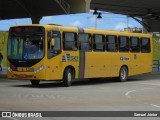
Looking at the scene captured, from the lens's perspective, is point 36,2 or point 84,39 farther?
point 36,2

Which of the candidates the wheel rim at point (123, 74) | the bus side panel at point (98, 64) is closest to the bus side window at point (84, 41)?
the bus side panel at point (98, 64)

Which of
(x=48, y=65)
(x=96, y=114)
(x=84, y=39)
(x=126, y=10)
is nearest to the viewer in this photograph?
(x=96, y=114)

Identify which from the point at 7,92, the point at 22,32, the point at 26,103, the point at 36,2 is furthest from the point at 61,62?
the point at 36,2

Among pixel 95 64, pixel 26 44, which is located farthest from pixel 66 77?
pixel 95 64

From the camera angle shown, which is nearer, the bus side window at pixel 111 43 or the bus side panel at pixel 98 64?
the bus side panel at pixel 98 64

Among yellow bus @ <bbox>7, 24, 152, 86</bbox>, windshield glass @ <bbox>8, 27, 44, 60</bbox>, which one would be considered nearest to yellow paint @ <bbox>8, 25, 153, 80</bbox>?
yellow bus @ <bbox>7, 24, 152, 86</bbox>

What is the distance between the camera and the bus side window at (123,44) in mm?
28000

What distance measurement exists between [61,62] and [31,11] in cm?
1777

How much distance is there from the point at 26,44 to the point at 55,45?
1.36 metres

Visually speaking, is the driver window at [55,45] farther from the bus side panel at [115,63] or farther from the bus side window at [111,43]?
the bus side panel at [115,63]

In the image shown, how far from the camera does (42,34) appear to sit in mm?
22188

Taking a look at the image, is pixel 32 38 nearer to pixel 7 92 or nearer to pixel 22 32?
pixel 22 32

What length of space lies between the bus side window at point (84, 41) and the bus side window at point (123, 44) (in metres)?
3.27

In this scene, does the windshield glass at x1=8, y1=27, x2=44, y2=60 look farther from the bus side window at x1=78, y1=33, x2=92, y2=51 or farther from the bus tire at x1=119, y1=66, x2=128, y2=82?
the bus tire at x1=119, y1=66, x2=128, y2=82
